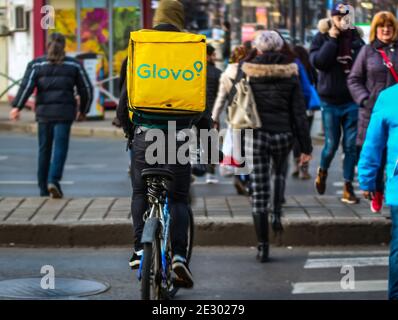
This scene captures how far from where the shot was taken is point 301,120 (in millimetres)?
9922

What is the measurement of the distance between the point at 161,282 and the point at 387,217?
4.02 metres

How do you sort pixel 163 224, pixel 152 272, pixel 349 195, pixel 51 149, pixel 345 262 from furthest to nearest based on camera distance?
1. pixel 51 149
2. pixel 349 195
3. pixel 345 262
4. pixel 163 224
5. pixel 152 272

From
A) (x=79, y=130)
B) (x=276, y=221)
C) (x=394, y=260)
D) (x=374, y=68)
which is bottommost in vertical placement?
(x=79, y=130)

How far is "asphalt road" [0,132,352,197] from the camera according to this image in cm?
1424

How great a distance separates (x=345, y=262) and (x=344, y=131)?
2.68 meters

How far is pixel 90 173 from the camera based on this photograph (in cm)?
1627

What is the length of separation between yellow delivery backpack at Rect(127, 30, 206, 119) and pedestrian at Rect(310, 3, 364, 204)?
4.88 m

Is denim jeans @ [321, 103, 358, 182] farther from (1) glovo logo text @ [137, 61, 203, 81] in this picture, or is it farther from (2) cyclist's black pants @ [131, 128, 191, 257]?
(1) glovo logo text @ [137, 61, 203, 81]

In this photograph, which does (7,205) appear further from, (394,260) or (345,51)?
(394,260)

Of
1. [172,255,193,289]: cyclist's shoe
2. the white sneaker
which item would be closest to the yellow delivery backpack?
[172,255,193,289]: cyclist's shoe

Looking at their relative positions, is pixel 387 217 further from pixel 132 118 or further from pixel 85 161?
pixel 85 161

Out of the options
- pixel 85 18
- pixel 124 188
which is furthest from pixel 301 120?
pixel 85 18

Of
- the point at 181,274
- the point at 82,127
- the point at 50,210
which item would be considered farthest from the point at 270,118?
the point at 82,127

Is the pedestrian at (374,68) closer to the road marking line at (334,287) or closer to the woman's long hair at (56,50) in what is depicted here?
the road marking line at (334,287)
